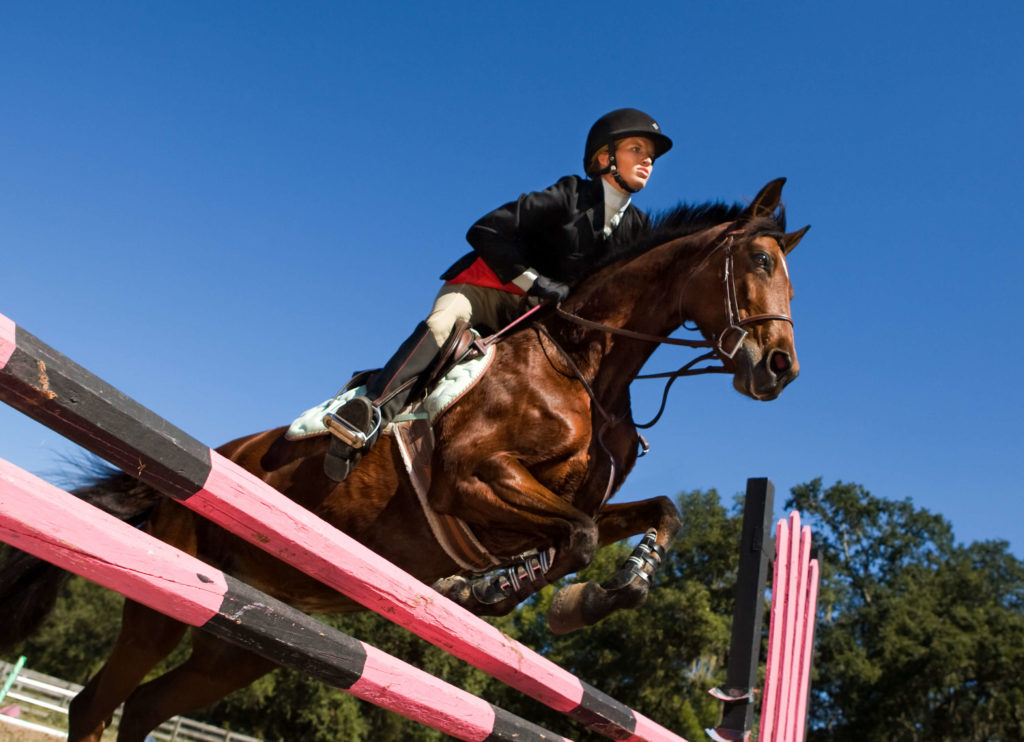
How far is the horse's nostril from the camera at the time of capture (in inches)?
136

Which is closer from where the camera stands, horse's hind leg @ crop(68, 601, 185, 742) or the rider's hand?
horse's hind leg @ crop(68, 601, 185, 742)

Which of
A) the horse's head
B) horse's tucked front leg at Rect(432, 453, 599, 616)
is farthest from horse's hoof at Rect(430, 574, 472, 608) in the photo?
the horse's head

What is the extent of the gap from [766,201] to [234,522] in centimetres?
315

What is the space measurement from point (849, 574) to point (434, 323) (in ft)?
136

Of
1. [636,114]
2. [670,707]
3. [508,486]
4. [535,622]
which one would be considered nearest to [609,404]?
[508,486]

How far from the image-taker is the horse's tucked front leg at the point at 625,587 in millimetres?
3168

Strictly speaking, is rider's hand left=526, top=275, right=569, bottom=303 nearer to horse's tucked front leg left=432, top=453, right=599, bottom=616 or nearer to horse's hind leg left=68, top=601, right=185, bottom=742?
horse's tucked front leg left=432, top=453, right=599, bottom=616

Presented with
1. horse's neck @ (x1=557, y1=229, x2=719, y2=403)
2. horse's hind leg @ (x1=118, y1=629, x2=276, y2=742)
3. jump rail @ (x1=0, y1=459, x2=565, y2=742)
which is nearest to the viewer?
jump rail @ (x1=0, y1=459, x2=565, y2=742)

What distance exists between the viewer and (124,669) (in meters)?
3.77

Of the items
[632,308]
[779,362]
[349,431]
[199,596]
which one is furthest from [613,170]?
[199,596]

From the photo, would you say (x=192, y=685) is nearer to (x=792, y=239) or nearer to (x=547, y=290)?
(x=547, y=290)

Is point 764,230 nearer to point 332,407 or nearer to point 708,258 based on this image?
point 708,258

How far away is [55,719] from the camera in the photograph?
15344 millimetres

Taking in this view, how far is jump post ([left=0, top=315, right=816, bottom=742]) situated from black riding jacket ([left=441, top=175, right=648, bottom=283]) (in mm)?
1970
